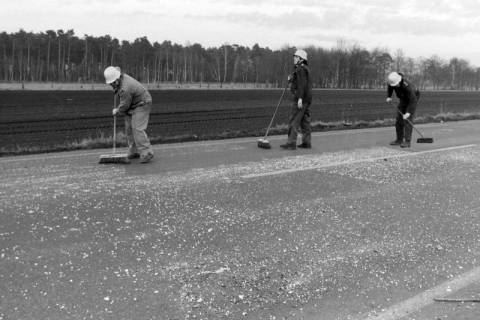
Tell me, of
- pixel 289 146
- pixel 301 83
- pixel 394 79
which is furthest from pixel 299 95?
pixel 394 79

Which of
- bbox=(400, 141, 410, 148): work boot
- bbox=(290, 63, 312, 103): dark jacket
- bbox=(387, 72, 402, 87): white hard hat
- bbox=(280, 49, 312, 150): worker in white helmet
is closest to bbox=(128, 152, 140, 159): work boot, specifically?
bbox=(280, 49, 312, 150): worker in white helmet

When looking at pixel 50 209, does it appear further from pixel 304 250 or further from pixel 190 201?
pixel 304 250

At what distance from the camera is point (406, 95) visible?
1138 centimetres

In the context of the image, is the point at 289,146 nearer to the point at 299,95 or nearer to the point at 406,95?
the point at 299,95

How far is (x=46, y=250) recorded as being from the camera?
14.2 feet

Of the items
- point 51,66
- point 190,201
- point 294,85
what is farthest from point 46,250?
point 51,66

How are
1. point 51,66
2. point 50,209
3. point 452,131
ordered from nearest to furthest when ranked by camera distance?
point 50,209
point 452,131
point 51,66

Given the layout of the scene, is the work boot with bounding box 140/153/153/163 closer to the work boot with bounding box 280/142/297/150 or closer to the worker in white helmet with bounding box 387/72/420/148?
the work boot with bounding box 280/142/297/150

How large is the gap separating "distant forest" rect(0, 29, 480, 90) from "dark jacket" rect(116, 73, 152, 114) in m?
99.3

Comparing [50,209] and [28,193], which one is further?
[28,193]

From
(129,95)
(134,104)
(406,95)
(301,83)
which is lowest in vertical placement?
(134,104)

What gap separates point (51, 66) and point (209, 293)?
393 ft

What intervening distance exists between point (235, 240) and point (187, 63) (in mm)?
130981

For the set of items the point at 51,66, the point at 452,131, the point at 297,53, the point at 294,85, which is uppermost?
the point at 51,66
